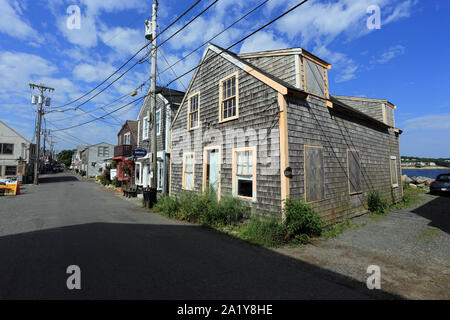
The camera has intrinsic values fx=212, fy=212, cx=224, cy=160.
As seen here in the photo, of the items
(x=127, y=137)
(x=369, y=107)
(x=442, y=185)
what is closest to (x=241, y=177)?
(x=369, y=107)

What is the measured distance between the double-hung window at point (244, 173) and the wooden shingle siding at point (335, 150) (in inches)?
57.6

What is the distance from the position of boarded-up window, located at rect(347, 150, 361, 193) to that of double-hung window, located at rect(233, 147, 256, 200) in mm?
4805

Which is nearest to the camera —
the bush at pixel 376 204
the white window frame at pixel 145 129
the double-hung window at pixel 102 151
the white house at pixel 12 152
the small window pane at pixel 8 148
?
the bush at pixel 376 204

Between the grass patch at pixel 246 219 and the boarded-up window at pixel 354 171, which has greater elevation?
the boarded-up window at pixel 354 171

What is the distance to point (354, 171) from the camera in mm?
9961

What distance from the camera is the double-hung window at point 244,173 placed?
799 cm

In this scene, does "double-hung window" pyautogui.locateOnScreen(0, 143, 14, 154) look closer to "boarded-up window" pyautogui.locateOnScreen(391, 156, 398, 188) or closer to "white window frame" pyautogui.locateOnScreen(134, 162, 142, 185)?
"white window frame" pyautogui.locateOnScreen(134, 162, 142, 185)

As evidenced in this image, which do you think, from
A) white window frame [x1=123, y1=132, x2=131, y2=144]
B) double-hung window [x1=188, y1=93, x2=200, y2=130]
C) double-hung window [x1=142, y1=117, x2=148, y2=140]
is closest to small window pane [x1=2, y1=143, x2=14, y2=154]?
white window frame [x1=123, y1=132, x2=131, y2=144]

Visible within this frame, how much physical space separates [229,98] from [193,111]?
314 cm

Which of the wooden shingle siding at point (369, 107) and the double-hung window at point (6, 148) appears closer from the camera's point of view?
the wooden shingle siding at point (369, 107)

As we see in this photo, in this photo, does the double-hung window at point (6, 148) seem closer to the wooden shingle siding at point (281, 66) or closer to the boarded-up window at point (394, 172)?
the wooden shingle siding at point (281, 66)

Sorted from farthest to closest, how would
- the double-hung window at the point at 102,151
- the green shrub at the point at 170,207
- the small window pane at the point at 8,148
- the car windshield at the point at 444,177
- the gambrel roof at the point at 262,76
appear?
1. the double-hung window at the point at 102,151
2. the small window pane at the point at 8,148
3. the car windshield at the point at 444,177
4. the green shrub at the point at 170,207
5. the gambrel roof at the point at 262,76

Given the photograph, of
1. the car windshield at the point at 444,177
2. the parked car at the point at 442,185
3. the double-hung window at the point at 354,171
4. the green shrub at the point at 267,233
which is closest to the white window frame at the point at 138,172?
the green shrub at the point at 267,233

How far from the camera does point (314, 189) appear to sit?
780cm
